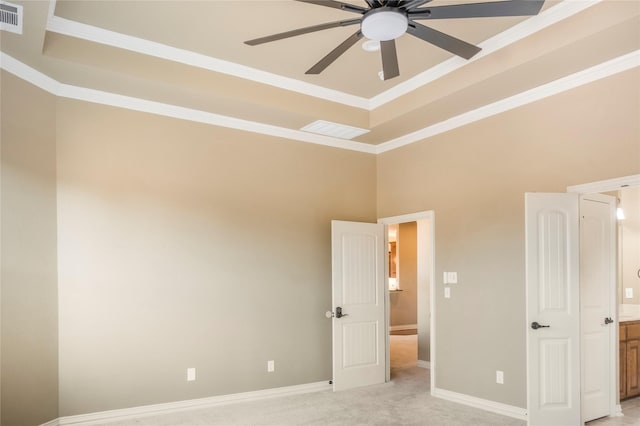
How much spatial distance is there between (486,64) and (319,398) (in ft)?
12.3

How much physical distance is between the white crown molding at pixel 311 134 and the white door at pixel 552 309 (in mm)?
1006

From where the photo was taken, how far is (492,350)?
447 cm

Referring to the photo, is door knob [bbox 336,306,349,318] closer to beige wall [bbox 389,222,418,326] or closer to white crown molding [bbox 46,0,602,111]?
white crown molding [bbox 46,0,602,111]

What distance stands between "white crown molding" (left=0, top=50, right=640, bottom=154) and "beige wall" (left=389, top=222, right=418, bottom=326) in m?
4.42

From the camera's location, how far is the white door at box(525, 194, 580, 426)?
3852mm

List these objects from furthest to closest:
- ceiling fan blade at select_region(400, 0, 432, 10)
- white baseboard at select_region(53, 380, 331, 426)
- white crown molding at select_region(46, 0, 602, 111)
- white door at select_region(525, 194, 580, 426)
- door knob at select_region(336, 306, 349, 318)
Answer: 1. door knob at select_region(336, 306, 349, 318)
2. white baseboard at select_region(53, 380, 331, 426)
3. white door at select_region(525, 194, 580, 426)
4. white crown molding at select_region(46, 0, 602, 111)
5. ceiling fan blade at select_region(400, 0, 432, 10)

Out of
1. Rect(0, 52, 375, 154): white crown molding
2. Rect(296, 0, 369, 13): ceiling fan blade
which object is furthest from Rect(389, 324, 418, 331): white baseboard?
Rect(296, 0, 369, 13): ceiling fan blade

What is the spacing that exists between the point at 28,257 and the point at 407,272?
786 centimetres

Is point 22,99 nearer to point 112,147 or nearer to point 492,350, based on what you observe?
point 112,147

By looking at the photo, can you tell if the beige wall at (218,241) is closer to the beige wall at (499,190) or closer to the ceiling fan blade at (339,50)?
the beige wall at (499,190)

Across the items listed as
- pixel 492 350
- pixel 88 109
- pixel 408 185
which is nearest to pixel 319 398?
pixel 492 350

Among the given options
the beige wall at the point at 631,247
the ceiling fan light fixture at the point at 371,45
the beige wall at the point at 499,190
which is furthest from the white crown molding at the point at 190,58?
the beige wall at the point at 631,247

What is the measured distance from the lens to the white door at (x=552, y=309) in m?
3.85

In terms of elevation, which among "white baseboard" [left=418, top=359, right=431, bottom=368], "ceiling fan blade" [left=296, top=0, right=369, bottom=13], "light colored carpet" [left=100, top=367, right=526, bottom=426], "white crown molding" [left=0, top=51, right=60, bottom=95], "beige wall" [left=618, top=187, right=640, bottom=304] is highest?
"white crown molding" [left=0, top=51, right=60, bottom=95]
